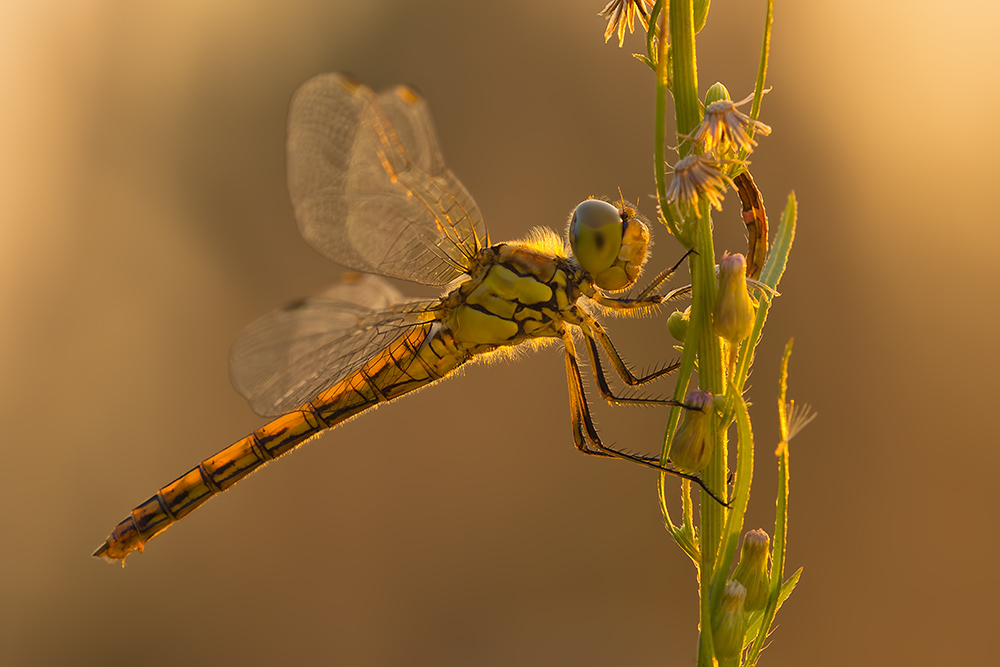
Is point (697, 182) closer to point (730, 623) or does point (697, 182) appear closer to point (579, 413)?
point (730, 623)

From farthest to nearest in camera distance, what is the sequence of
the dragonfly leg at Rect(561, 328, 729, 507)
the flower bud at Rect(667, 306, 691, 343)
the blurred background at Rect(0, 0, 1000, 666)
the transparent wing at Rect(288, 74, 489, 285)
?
the blurred background at Rect(0, 0, 1000, 666), the transparent wing at Rect(288, 74, 489, 285), the dragonfly leg at Rect(561, 328, 729, 507), the flower bud at Rect(667, 306, 691, 343)

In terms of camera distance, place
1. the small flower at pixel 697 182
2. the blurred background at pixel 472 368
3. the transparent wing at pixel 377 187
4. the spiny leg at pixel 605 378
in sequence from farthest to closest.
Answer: the blurred background at pixel 472 368
the transparent wing at pixel 377 187
the spiny leg at pixel 605 378
the small flower at pixel 697 182

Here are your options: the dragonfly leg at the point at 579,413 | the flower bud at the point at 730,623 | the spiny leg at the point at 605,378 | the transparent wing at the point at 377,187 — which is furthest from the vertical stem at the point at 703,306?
the transparent wing at the point at 377,187

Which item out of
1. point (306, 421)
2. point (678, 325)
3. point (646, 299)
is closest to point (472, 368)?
point (306, 421)

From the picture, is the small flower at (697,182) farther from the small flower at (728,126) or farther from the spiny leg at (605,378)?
the spiny leg at (605,378)

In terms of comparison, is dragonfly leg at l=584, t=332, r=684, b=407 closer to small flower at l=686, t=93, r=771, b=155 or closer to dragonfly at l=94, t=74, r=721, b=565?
dragonfly at l=94, t=74, r=721, b=565

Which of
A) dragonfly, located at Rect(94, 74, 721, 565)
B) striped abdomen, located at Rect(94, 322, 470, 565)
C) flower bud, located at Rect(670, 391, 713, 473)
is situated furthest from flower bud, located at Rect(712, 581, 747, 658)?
striped abdomen, located at Rect(94, 322, 470, 565)

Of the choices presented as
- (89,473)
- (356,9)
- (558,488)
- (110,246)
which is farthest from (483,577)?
(356,9)

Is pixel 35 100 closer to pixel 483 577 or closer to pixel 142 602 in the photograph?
pixel 142 602
